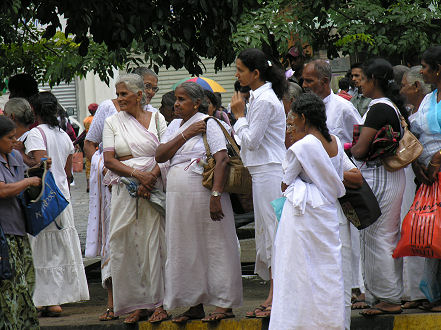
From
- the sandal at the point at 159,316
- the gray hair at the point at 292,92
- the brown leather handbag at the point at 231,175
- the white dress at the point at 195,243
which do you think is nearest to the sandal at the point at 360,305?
the white dress at the point at 195,243

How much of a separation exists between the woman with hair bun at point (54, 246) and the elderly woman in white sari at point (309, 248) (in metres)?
2.73

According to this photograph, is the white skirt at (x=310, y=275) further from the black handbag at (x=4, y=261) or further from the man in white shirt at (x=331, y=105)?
the black handbag at (x=4, y=261)

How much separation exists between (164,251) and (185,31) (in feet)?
6.30

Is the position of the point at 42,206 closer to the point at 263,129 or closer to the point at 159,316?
the point at 159,316

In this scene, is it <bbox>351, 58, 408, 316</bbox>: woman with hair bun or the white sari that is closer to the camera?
<bbox>351, 58, 408, 316</bbox>: woman with hair bun

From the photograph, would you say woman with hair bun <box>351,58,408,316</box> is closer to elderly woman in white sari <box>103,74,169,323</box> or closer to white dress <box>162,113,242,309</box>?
white dress <box>162,113,242,309</box>

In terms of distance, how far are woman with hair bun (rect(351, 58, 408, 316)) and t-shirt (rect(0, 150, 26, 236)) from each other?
105 inches

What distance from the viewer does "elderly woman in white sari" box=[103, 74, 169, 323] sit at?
771cm

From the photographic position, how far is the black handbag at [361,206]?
22.2 feet

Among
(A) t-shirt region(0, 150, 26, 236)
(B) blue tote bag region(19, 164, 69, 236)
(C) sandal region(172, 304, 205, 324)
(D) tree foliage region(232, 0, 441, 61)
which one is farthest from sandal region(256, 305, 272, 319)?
(D) tree foliage region(232, 0, 441, 61)

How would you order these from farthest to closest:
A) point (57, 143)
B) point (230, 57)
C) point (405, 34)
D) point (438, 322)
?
1. point (405, 34)
2. point (230, 57)
3. point (57, 143)
4. point (438, 322)

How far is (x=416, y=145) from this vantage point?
23.1 feet

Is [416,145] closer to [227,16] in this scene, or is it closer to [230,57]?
[227,16]

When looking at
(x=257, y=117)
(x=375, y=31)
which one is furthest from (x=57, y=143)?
(x=375, y=31)
